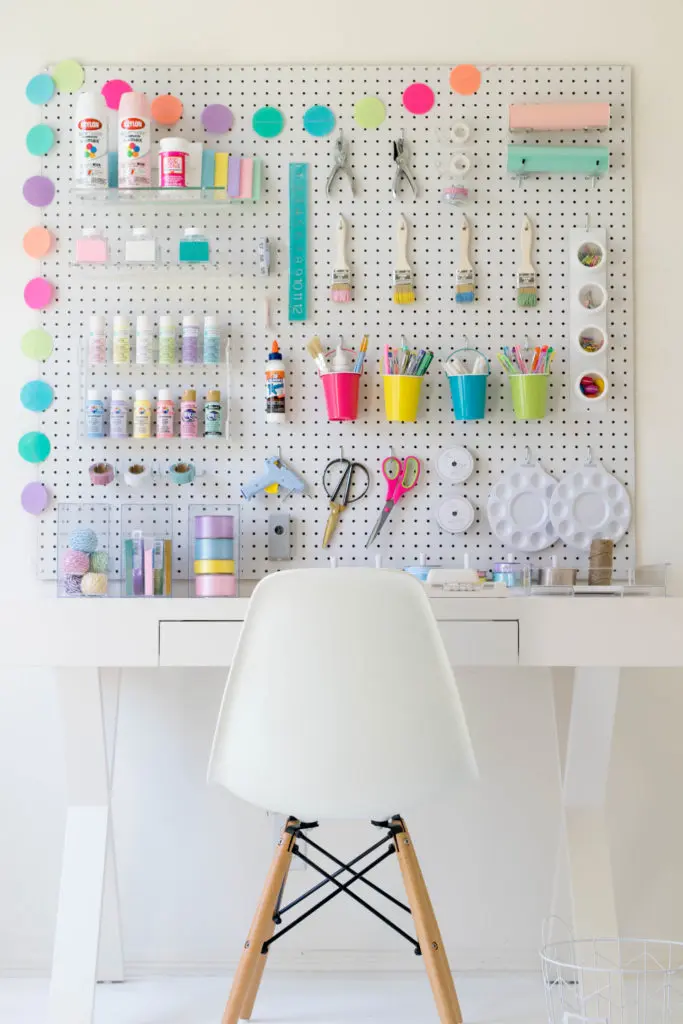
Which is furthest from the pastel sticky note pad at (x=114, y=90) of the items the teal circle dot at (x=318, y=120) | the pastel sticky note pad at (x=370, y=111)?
the pastel sticky note pad at (x=370, y=111)

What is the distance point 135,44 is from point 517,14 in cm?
83

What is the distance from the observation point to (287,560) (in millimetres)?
2240

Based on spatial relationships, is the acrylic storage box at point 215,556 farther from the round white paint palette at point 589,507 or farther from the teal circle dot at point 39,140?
the teal circle dot at point 39,140

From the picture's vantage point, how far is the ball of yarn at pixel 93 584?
6.91ft

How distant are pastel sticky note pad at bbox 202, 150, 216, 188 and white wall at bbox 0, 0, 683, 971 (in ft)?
0.75

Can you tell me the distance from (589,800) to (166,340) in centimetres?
126

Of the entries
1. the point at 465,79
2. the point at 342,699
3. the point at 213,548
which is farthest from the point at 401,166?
the point at 342,699

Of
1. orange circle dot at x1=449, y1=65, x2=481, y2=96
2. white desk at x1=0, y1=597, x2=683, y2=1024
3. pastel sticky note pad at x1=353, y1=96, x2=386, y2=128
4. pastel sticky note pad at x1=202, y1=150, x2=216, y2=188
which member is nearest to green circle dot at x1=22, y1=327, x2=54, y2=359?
pastel sticky note pad at x1=202, y1=150, x2=216, y2=188

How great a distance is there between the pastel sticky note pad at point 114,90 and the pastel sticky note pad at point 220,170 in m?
0.25

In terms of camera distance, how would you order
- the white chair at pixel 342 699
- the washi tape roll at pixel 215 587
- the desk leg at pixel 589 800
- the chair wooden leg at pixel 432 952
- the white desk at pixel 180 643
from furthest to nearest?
the washi tape roll at pixel 215 587 → the desk leg at pixel 589 800 → the white desk at pixel 180 643 → the chair wooden leg at pixel 432 952 → the white chair at pixel 342 699

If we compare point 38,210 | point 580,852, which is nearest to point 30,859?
point 580,852

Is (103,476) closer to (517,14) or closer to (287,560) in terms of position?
(287,560)

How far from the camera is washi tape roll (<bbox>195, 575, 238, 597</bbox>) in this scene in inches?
82.8

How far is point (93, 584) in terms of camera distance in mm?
2107
